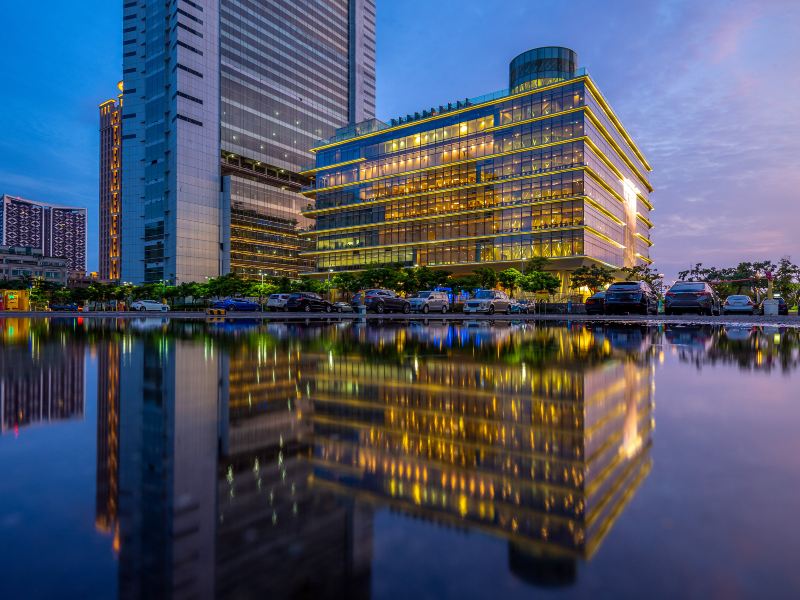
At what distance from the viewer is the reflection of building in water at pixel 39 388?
4.65 m

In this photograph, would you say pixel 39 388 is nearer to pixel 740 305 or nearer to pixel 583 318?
pixel 583 318

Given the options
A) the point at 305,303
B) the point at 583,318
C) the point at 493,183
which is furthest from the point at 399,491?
the point at 493,183

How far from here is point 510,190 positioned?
3054 inches

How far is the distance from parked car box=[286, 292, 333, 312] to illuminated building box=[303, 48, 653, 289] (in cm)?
4259

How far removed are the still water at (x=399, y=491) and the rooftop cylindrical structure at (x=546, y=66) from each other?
80.2m

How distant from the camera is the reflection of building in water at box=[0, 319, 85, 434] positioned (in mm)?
4652

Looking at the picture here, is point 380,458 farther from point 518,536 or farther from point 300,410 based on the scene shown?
point 300,410

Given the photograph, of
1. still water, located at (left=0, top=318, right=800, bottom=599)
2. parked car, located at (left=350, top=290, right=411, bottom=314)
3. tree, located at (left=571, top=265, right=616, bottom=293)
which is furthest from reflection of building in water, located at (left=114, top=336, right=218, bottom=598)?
tree, located at (left=571, top=265, right=616, bottom=293)

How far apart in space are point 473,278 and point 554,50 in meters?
42.3

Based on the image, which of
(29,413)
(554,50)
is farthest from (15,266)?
(29,413)

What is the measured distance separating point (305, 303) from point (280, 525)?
39761 mm

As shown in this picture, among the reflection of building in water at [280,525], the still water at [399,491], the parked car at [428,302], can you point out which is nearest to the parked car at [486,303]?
the parked car at [428,302]

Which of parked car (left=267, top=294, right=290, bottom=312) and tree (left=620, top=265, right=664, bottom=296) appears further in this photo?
tree (left=620, top=265, right=664, bottom=296)

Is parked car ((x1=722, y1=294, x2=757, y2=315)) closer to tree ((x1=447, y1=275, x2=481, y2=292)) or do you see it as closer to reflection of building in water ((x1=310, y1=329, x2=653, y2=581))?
tree ((x1=447, y1=275, x2=481, y2=292))
